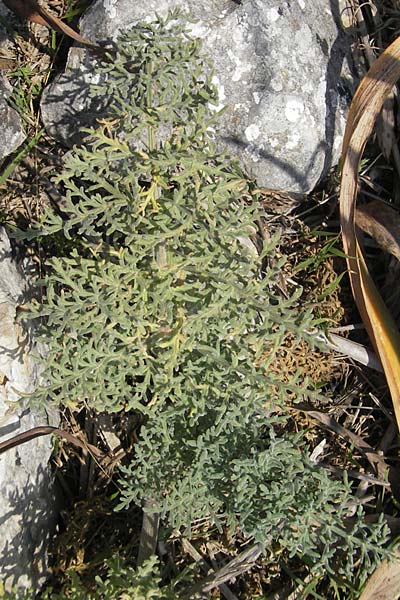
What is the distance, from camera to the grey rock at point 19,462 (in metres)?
3.25

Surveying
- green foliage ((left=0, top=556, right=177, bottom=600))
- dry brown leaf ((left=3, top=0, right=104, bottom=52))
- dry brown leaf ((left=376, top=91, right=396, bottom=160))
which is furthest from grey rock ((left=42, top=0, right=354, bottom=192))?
green foliage ((left=0, top=556, right=177, bottom=600))

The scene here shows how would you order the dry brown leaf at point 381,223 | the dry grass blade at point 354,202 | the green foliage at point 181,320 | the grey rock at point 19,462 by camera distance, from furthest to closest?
the dry brown leaf at point 381,223
the dry grass blade at point 354,202
the grey rock at point 19,462
the green foliage at point 181,320

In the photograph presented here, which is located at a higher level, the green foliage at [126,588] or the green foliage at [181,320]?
the green foliage at [181,320]

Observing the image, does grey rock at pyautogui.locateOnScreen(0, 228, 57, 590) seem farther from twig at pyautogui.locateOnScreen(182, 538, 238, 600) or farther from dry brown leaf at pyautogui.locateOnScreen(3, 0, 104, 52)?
dry brown leaf at pyautogui.locateOnScreen(3, 0, 104, 52)

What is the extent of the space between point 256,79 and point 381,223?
91cm

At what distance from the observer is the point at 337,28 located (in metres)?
3.64

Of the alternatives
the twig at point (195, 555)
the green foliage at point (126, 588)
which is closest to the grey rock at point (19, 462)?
the green foliage at point (126, 588)

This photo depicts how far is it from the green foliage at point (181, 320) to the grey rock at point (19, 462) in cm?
42

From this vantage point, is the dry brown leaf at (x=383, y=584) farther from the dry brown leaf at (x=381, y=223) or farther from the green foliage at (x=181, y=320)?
the dry brown leaf at (x=381, y=223)

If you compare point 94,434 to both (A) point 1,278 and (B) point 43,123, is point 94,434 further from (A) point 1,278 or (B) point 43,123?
(B) point 43,123

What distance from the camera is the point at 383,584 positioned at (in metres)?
3.42

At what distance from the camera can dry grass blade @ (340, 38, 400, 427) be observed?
3477 millimetres

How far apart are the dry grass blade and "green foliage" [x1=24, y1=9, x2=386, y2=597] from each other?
744 mm

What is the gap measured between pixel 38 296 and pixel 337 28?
1906 mm
